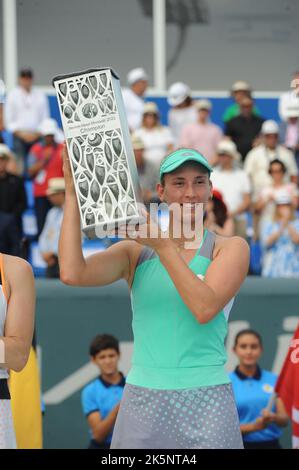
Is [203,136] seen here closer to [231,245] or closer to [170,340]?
[231,245]

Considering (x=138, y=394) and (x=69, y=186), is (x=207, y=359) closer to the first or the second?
(x=138, y=394)

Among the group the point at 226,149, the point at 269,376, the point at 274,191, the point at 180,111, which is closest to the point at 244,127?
the point at 180,111

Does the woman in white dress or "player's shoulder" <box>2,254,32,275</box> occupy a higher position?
"player's shoulder" <box>2,254,32,275</box>

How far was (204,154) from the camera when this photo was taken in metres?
10.5

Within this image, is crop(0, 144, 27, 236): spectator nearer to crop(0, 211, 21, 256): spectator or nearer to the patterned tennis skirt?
crop(0, 211, 21, 256): spectator

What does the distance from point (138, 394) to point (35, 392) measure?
1580mm

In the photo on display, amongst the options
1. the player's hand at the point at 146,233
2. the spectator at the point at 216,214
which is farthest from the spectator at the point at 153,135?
the player's hand at the point at 146,233

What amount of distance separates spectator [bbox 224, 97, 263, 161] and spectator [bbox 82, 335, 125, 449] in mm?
5221

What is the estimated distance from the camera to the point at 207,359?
3.29m

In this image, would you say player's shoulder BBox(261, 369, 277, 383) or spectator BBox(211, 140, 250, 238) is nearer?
player's shoulder BBox(261, 369, 277, 383)

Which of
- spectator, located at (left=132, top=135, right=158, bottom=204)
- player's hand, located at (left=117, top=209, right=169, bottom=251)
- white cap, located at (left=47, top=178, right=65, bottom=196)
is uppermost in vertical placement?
spectator, located at (left=132, top=135, right=158, bottom=204)

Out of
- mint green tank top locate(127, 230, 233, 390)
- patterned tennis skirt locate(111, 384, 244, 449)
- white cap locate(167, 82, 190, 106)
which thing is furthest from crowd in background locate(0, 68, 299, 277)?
patterned tennis skirt locate(111, 384, 244, 449)

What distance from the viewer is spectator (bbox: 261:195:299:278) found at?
8086 mm

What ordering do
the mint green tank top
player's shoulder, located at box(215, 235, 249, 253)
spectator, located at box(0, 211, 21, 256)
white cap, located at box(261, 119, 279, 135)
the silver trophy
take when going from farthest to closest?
white cap, located at box(261, 119, 279, 135)
spectator, located at box(0, 211, 21, 256)
player's shoulder, located at box(215, 235, 249, 253)
the mint green tank top
the silver trophy
